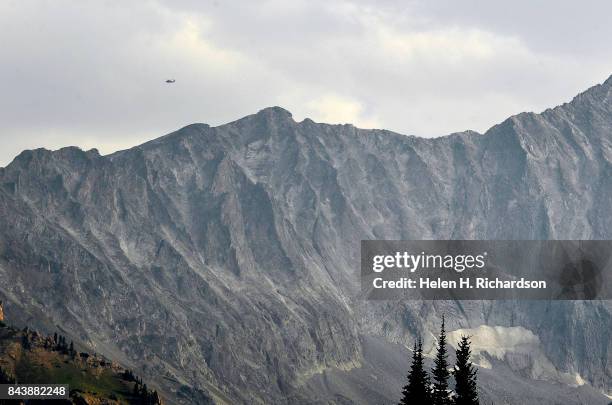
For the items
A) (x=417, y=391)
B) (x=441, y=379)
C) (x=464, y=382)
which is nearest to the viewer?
(x=464, y=382)

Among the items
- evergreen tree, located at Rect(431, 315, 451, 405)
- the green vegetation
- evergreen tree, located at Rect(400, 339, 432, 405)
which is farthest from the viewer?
evergreen tree, located at Rect(400, 339, 432, 405)

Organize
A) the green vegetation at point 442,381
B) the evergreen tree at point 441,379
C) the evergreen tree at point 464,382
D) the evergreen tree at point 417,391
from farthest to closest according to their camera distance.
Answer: the evergreen tree at point 417,391 → the evergreen tree at point 441,379 → the green vegetation at point 442,381 → the evergreen tree at point 464,382

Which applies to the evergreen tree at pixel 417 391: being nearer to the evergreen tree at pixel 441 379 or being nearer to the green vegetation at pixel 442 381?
the green vegetation at pixel 442 381

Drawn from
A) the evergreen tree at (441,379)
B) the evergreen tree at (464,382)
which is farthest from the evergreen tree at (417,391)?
the evergreen tree at (464,382)

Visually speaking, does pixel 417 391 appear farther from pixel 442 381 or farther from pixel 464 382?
pixel 464 382

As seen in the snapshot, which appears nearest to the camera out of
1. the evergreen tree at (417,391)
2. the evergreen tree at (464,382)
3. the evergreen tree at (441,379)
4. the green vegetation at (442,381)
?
the evergreen tree at (464,382)

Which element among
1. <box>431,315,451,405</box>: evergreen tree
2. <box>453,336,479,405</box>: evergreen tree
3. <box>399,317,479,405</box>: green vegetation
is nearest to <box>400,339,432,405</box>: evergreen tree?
<box>399,317,479,405</box>: green vegetation

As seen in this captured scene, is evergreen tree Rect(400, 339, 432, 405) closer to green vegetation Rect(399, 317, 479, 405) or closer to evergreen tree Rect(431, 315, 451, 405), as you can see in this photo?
green vegetation Rect(399, 317, 479, 405)

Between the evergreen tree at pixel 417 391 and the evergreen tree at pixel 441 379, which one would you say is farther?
the evergreen tree at pixel 417 391

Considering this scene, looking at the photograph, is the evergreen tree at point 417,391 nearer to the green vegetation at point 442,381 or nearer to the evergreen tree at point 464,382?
the green vegetation at point 442,381

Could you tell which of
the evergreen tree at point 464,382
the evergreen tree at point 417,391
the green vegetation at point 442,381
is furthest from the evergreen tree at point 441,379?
the evergreen tree at point 464,382

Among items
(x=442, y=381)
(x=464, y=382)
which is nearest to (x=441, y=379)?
(x=442, y=381)
